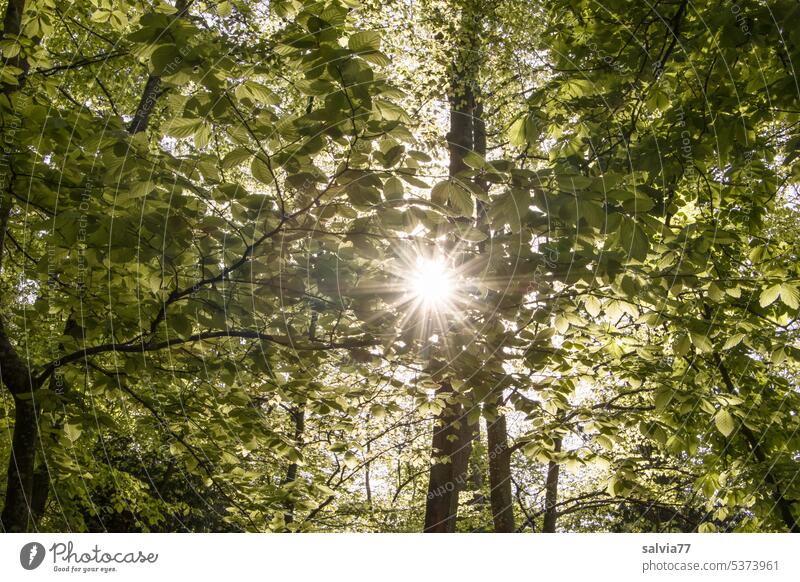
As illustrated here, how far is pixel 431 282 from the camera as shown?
479cm

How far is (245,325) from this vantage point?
538 cm

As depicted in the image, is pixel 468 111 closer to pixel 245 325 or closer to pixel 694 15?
pixel 694 15

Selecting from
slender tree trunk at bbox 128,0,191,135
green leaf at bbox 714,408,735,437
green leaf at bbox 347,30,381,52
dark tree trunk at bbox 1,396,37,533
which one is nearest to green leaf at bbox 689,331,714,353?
green leaf at bbox 714,408,735,437

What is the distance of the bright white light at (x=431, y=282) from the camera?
4628 mm

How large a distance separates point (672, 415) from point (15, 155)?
19.3ft

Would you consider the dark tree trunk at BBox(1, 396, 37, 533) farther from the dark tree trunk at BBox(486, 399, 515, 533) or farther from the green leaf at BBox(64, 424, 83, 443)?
the dark tree trunk at BBox(486, 399, 515, 533)

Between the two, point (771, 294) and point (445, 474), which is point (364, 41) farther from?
point (445, 474)

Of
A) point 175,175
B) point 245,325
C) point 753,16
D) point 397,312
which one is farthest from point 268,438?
point 753,16
